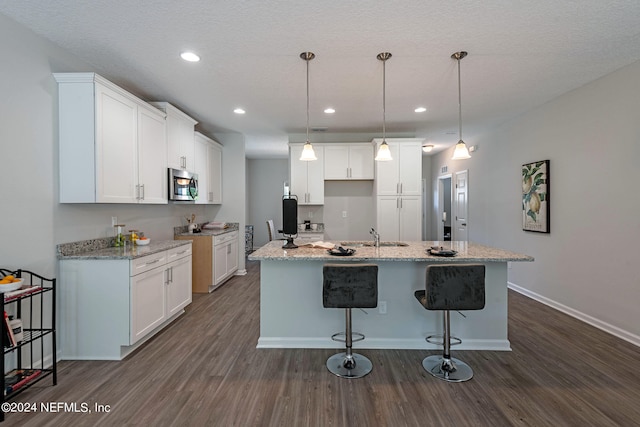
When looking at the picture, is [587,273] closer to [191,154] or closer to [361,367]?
[361,367]

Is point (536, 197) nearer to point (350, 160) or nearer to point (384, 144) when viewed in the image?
point (384, 144)

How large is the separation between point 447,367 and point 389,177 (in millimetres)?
3192

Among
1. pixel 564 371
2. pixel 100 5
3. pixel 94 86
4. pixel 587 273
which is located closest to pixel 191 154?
pixel 94 86

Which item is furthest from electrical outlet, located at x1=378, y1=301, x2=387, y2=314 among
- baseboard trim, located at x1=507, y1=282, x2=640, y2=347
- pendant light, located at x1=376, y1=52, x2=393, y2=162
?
baseboard trim, located at x1=507, y1=282, x2=640, y2=347

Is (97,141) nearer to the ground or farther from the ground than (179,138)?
nearer to the ground

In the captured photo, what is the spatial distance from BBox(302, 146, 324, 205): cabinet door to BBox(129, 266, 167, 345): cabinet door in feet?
9.17

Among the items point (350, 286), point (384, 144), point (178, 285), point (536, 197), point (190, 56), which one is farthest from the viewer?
point (536, 197)

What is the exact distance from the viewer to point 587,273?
10.8ft

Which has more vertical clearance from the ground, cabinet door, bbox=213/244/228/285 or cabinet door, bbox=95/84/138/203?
cabinet door, bbox=95/84/138/203

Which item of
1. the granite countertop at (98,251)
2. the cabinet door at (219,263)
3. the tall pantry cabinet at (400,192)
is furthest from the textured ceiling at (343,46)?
the cabinet door at (219,263)

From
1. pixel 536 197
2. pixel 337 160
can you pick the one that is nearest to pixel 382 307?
pixel 536 197

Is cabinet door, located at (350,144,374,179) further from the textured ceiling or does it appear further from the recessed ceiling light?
the recessed ceiling light

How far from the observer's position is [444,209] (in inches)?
280

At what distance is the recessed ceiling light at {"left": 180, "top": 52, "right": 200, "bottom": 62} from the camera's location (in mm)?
2590
